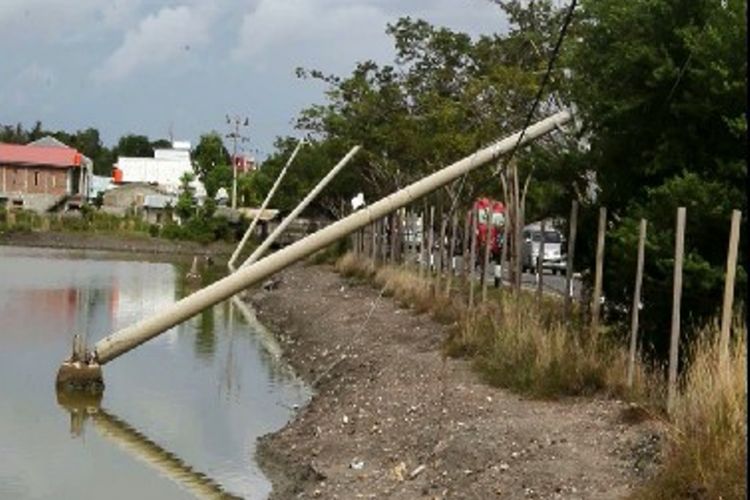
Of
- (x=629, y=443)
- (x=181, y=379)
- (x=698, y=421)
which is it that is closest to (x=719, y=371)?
(x=698, y=421)

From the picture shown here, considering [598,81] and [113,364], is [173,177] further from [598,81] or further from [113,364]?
[598,81]

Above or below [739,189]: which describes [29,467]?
below

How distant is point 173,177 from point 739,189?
115744mm

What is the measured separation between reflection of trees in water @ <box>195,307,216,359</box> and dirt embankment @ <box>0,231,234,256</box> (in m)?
44.3

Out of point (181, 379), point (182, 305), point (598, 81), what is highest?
point (598, 81)

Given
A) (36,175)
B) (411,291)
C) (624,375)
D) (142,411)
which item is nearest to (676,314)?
(624,375)

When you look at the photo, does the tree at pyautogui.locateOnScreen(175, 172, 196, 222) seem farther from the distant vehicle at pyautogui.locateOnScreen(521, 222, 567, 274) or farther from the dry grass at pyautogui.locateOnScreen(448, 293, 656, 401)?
the dry grass at pyautogui.locateOnScreen(448, 293, 656, 401)

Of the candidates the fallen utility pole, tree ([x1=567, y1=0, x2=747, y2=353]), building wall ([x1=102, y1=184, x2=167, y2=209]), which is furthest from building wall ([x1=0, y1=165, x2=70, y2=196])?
tree ([x1=567, y1=0, x2=747, y2=353])

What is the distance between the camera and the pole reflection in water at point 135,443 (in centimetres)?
1514

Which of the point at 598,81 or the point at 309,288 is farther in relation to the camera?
the point at 309,288

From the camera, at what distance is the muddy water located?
15.2 meters

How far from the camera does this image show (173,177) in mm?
126188

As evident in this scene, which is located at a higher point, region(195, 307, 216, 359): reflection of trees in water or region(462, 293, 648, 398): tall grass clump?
region(462, 293, 648, 398): tall grass clump

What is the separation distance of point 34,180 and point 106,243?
20114 millimetres
